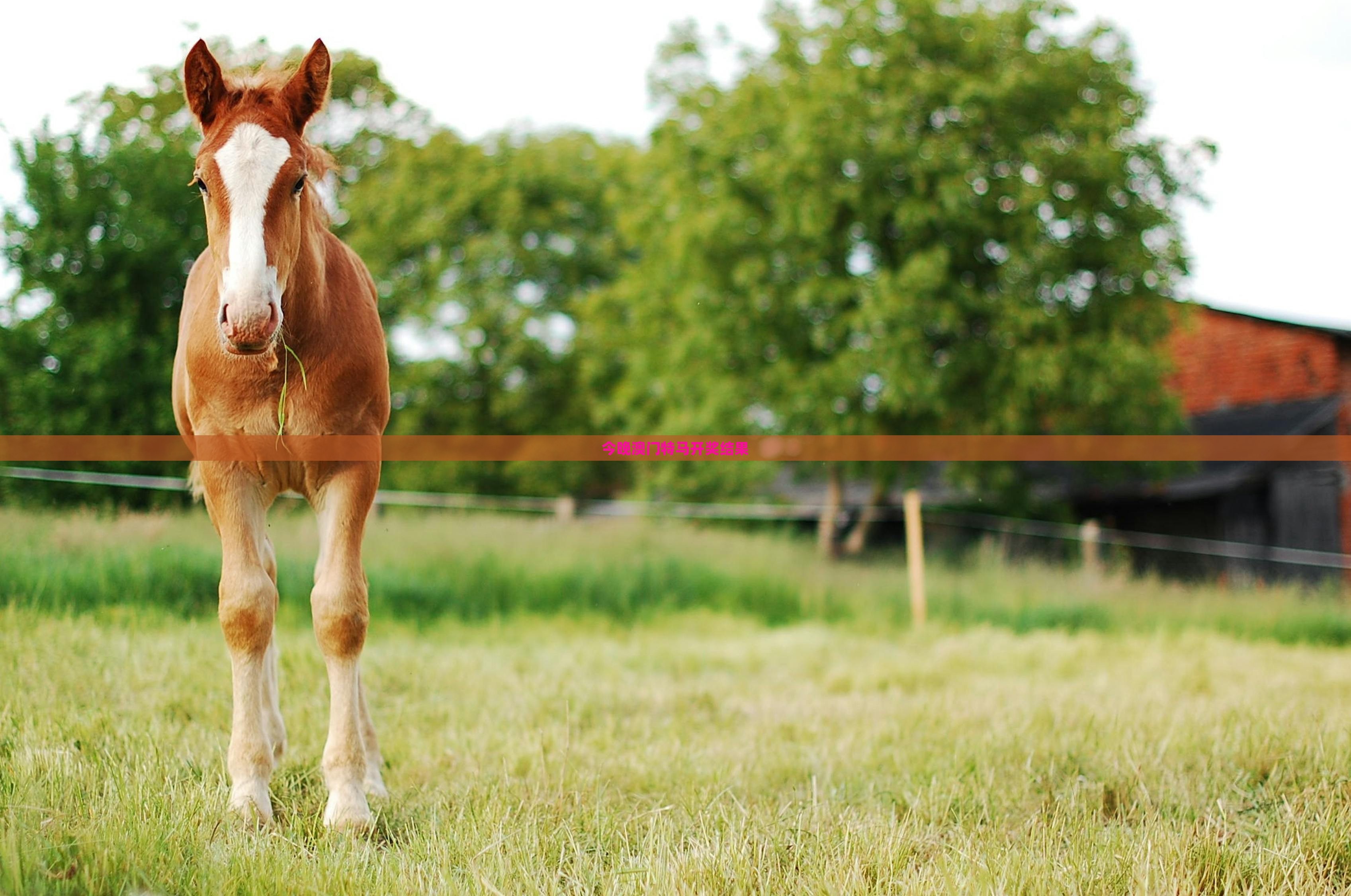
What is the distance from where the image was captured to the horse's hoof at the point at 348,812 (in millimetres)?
2887

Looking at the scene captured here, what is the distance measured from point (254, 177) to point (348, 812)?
1.76m

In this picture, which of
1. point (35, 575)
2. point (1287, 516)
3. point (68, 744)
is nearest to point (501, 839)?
Answer: point (68, 744)

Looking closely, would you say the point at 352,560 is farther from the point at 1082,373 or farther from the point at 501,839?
the point at 1082,373

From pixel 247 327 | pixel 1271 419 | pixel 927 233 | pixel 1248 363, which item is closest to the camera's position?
pixel 247 327

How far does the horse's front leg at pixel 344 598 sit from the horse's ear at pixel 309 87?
104 centimetres

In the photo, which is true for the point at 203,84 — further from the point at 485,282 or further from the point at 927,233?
the point at 485,282

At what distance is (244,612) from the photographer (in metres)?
3.11

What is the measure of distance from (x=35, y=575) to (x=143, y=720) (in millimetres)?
2730

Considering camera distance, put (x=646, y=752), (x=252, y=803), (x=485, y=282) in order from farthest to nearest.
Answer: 1. (x=485, y=282)
2. (x=646, y=752)
3. (x=252, y=803)

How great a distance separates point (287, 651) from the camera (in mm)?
5605

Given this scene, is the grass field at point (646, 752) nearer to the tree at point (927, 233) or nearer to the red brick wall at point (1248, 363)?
the tree at point (927, 233)

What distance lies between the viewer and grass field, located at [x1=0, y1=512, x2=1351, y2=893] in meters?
2.54
